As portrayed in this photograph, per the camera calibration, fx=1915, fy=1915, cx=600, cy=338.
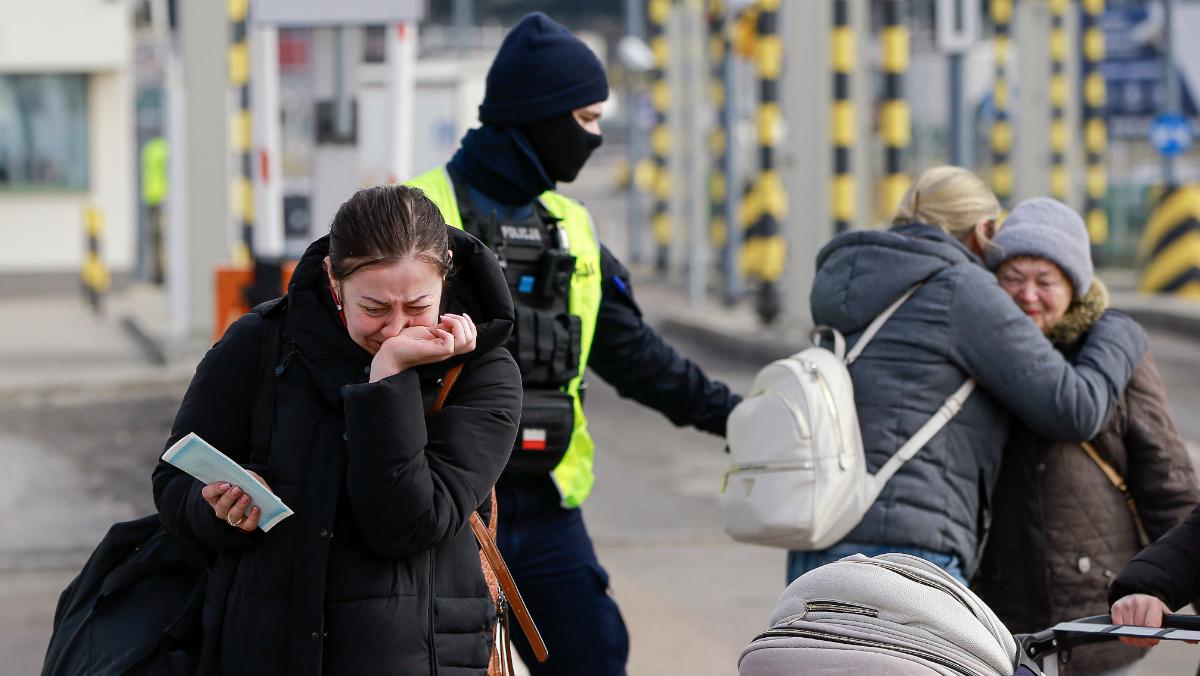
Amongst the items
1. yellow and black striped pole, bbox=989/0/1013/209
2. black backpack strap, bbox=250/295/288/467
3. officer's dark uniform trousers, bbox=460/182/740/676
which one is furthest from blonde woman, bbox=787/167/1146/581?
yellow and black striped pole, bbox=989/0/1013/209

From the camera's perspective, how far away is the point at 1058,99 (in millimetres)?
24078

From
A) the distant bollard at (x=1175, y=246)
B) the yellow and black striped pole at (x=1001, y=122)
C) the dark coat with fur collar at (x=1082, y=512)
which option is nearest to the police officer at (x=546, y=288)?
the dark coat with fur collar at (x=1082, y=512)

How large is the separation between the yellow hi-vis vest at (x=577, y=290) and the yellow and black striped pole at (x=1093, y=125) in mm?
20599

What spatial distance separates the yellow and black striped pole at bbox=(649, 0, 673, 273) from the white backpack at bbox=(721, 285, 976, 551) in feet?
67.6

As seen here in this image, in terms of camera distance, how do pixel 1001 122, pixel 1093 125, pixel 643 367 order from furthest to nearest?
pixel 1001 122
pixel 1093 125
pixel 643 367

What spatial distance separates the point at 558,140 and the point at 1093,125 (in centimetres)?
2169

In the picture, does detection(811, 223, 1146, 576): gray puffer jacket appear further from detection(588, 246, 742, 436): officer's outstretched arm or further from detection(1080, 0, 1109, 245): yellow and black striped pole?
detection(1080, 0, 1109, 245): yellow and black striped pole

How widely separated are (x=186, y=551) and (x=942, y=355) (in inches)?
64.4

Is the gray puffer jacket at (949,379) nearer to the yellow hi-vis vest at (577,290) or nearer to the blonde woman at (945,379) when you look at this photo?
the blonde woman at (945,379)

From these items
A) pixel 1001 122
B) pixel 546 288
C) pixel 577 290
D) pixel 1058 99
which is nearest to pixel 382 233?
pixel 546 288

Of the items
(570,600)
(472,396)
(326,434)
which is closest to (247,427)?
(326,434)

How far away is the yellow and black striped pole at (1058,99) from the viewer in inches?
923

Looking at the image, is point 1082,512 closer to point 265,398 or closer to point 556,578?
point 556,578

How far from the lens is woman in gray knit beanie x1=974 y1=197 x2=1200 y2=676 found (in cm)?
387
